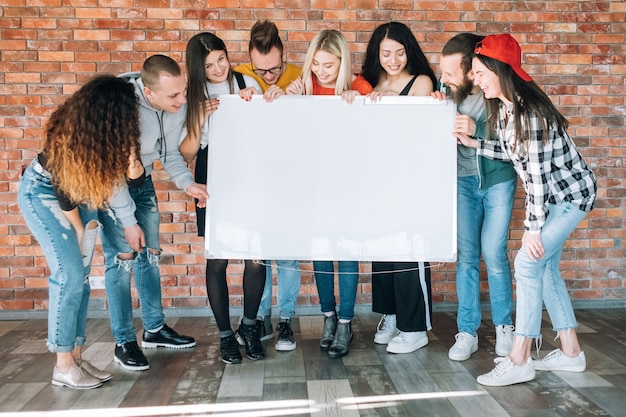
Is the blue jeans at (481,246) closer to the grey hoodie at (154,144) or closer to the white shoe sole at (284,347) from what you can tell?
the white shoe sole at (284,347)

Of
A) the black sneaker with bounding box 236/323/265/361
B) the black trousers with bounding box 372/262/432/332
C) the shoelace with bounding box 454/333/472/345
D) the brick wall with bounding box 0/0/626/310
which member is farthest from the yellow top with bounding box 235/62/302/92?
the shoelace with bounding box 454/333/472/345

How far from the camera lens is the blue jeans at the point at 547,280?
7.19 feet

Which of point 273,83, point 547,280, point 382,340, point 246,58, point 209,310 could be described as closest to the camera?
point 547,280

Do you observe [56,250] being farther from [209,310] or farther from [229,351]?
[209,310]

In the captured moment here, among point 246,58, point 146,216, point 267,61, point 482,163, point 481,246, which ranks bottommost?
point 481,246

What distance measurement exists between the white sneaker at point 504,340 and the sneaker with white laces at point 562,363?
19cm

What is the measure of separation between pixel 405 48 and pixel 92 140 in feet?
4.51

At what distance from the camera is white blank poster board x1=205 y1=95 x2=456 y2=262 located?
8.11 feet

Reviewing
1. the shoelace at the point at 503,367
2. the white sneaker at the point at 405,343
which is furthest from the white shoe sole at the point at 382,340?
the shoelace at the point at 503,367

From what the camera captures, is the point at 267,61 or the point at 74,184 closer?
A: the point at 74,184

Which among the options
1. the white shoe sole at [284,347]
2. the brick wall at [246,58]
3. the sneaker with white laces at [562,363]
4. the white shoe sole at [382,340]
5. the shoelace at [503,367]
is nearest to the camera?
the shoelace at [503,367]

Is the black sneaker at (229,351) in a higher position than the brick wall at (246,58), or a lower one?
lower

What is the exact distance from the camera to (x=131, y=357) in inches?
97.2

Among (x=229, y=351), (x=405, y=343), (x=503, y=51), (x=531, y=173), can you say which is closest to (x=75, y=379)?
(x=229, y=351)
